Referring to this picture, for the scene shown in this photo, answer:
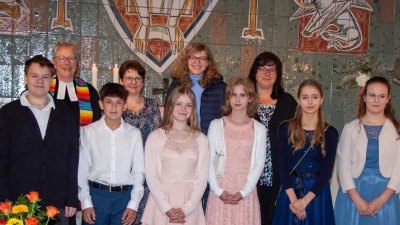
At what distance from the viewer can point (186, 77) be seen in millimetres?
2994

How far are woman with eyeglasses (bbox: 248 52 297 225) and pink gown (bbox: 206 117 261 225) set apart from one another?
0.16 meters

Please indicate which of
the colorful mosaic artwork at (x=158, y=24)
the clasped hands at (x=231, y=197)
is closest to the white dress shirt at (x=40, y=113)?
the clasped hands at (x=231, y=197)

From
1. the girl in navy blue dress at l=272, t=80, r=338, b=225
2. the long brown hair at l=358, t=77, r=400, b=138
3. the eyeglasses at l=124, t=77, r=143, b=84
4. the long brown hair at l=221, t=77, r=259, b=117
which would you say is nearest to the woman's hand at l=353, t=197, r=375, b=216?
the girl in navy blue dress at l=272, t=80, r=338, b=225

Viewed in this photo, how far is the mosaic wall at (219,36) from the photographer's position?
3.86 metres

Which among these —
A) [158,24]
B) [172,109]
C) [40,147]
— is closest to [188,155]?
[172,109]

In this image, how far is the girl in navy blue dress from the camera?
2623 mm

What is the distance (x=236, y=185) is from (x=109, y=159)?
749 millimetres

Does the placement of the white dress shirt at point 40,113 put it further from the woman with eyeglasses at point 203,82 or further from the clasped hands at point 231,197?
the clasped hands at point 231,197

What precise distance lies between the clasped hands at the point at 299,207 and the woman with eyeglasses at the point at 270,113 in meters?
0.26

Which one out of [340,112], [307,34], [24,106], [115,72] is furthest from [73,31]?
[340,112]

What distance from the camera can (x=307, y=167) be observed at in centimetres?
266

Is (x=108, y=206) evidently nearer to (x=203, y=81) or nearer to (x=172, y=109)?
(x=172, y=109)

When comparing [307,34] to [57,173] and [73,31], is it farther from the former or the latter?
[57,173]

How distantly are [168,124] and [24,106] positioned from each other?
31.7 inches
